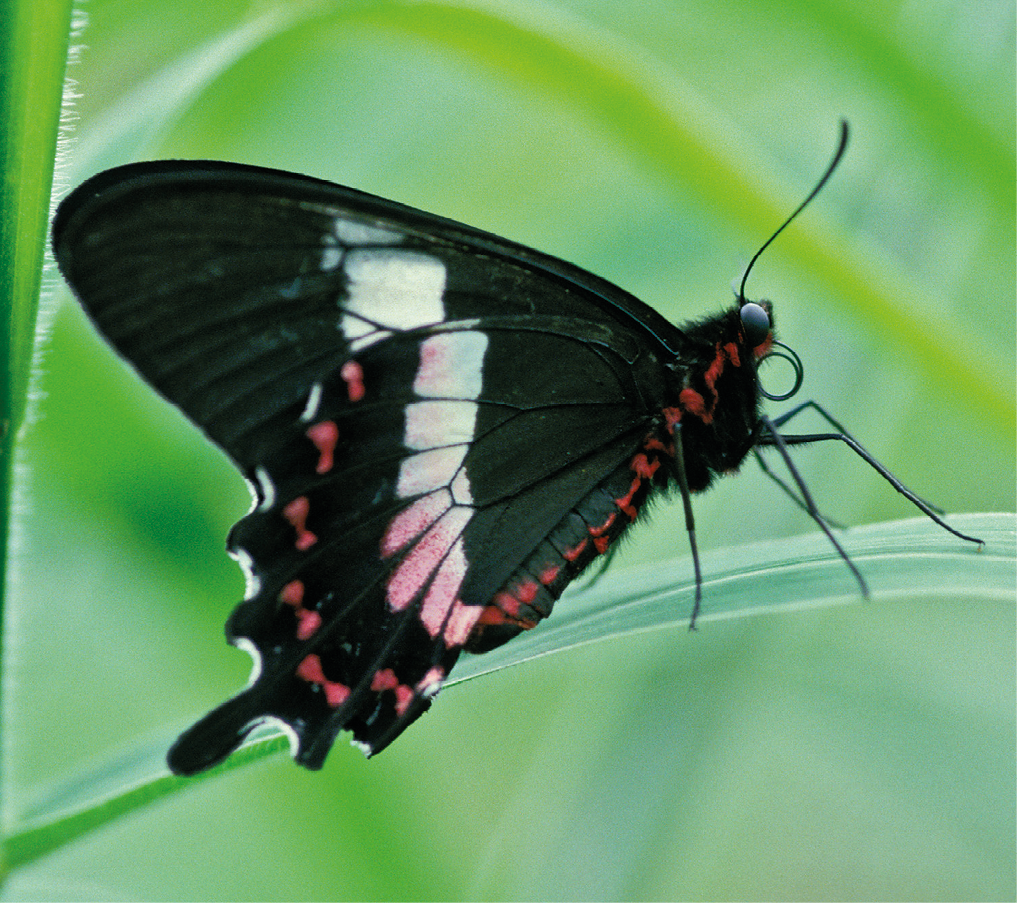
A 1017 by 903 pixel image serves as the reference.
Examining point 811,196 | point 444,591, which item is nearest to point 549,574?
point 444,591

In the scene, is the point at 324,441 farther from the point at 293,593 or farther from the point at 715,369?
the point at 715,369

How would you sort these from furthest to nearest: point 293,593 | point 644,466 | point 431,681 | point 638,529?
point 638,529, point 644,466, point 293,593, point 431,681

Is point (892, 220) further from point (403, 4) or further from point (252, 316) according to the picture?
point (252, 316)

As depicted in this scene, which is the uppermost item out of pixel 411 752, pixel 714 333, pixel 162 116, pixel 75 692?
pixel 714 333

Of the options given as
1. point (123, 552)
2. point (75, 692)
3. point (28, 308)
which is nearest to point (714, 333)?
point (28, 308)

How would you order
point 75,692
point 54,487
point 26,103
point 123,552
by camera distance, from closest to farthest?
point 26,103
point 123,552
point 54,487
point 75,692

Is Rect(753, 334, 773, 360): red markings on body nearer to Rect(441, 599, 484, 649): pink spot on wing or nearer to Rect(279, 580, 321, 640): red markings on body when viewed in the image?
Rect(441, 599, 484, 649): pink spot on wing

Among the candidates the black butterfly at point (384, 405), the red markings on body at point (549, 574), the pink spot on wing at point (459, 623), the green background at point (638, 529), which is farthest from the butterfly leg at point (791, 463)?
the pink spot on wing at point (459, 623)
